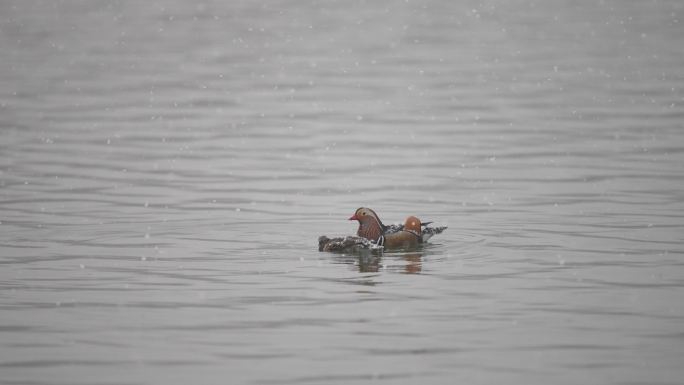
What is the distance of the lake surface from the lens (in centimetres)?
1417

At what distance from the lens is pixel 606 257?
19.1 meters

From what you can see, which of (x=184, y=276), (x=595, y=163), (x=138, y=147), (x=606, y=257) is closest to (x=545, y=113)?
(x=595, y=163)

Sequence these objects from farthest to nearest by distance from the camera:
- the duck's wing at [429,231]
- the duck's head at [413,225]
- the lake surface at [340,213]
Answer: the duck's wing at [429,231] → the duck's head at [413,225] → the lake surface at [340,213]

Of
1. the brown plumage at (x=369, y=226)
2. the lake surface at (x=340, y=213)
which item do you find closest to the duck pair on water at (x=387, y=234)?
the brown plumage at (x=369, y=226)

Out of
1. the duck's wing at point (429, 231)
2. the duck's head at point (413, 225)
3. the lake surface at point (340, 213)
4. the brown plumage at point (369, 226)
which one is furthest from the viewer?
the duck's wing at point (429, 231)

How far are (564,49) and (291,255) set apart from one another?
35662 millimetres

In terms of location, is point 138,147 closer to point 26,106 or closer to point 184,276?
point 26,106

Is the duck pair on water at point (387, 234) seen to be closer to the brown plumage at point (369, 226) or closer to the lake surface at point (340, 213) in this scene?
the brown plumage at point (369, 226)

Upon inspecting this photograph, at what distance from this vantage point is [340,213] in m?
23.5

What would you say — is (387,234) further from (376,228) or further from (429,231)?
(429,231)

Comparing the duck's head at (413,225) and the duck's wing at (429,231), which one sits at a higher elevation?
the duck's head at (413,225)

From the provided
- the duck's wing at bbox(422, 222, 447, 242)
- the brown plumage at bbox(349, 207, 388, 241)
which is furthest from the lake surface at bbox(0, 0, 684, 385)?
the brown plumage at bbox(349, 207, 388, 241)

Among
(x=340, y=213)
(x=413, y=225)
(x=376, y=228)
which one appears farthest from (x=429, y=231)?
(x=340, y=213)

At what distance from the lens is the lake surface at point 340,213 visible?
46.5 feet
